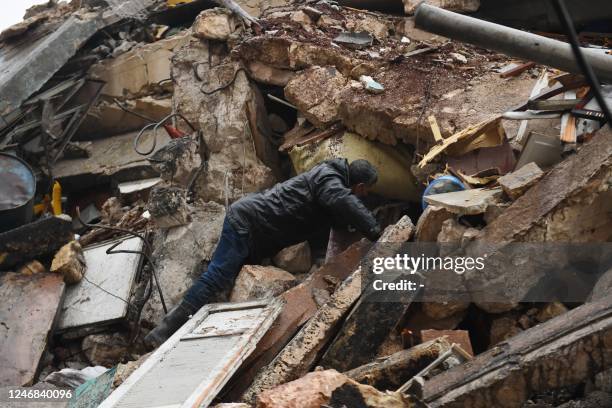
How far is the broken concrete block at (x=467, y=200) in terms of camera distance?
15.0 ft

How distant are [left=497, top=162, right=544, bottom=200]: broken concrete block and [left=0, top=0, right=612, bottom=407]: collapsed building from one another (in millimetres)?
14

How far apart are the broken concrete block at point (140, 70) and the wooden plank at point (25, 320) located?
15.6 ft

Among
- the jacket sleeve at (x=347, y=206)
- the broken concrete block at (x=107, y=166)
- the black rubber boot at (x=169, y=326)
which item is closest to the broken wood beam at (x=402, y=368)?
the jacket sleeve at (x=347, y=206)

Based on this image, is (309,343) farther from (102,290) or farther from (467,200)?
(102,290)

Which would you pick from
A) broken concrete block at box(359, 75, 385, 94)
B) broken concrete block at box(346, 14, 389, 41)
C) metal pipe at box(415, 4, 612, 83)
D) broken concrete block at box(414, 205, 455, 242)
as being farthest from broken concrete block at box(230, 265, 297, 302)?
broken concrete block at box(346, 14, 389, 41)

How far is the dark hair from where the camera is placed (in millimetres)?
5734

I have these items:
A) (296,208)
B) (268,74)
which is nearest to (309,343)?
(296,208)

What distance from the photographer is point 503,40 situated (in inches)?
107

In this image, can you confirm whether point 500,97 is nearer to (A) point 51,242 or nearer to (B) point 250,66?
(B) point 250,66

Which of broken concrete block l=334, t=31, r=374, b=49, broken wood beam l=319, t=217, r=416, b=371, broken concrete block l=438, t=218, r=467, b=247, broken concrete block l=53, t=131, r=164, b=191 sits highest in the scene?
broken concrete block l=334, t=31, r=374, b=49

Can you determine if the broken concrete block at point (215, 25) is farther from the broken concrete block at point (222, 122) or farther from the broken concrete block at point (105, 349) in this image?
the broken concrete block at point (105, 349)

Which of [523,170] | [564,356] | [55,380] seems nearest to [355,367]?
[564,356]

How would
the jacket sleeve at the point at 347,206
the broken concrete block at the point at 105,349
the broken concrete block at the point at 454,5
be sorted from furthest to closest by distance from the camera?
the broken concrete block at the point at 454,5 < the broken concrete block at the point at 105,349 < the jacket sleeve at the point at 347,206

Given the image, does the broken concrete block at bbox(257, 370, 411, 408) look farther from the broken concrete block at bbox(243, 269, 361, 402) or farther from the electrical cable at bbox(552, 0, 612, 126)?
the electrical cable at bbox(552, 0, 612, 126)
